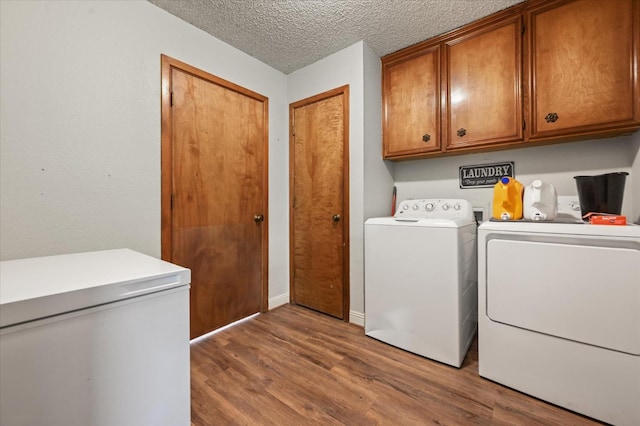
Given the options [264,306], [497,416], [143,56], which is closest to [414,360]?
[497,416]

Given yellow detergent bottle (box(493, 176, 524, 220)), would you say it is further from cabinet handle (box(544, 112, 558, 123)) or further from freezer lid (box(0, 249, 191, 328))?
freezer lid (box(0, 249, 191, 328))

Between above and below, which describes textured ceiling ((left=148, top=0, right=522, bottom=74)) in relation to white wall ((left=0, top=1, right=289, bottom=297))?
above

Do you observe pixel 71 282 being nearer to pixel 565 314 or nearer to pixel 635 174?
pixel 565 314

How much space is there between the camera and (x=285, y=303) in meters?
2.70

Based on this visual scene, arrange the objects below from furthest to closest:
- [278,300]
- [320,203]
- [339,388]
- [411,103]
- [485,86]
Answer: [278,300]
[320,203]
[411,103]
[485,86]
[339,388]

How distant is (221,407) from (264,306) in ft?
3.81

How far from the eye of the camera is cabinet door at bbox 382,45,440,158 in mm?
2118

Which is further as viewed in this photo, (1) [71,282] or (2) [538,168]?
(2) [538,168]

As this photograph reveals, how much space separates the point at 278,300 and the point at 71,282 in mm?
1911

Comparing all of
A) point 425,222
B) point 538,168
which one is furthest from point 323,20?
point 538,168

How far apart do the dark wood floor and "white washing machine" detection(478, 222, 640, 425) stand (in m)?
0.13

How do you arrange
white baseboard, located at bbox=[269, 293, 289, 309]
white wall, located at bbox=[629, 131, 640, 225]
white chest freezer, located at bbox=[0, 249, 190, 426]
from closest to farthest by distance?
1. white chest freezer, located at bbox=[0, 249, 190, 426]
2. white wall, located at bbox=[629, 131, 640, 225]
3. white baseboard, located at bbox=[269, 293, 289, 309]

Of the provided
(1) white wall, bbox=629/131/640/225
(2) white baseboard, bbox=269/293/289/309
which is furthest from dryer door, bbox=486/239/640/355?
(2) white baseboard, bbox=269/293/289/309

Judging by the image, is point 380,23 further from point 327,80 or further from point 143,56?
point 143,56
